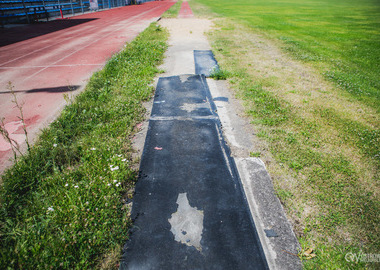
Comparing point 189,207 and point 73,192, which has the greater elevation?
point 73,192

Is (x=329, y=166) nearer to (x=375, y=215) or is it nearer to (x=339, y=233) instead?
(x=375, y=215)

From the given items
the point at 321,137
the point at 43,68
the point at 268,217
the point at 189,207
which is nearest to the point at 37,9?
the point at 43,68

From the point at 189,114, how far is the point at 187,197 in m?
2.13

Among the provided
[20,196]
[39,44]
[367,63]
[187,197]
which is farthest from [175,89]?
[39,44]

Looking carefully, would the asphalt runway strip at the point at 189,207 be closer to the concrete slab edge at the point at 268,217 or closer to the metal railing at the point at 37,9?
the concrete slab edge at the point at 268,217

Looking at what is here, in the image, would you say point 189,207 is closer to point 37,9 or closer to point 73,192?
point 73,192

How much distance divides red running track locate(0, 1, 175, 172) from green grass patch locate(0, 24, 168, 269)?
26.8 inches

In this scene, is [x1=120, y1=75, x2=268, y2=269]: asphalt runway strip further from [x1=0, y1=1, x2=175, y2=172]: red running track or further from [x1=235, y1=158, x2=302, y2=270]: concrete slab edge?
[x1=0, y1=1, x2=175, y2=172]: red running track

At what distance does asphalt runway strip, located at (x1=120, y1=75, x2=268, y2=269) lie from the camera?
2.03 meters

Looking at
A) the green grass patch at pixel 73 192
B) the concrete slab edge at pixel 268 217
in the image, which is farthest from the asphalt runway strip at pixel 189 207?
the green grass patch at pixel 73 192

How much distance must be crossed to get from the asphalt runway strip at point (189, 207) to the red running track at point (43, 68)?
91.1 inches

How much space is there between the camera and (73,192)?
2.55 meters

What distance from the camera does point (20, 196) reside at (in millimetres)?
2576

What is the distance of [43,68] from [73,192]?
6618 millimetres
